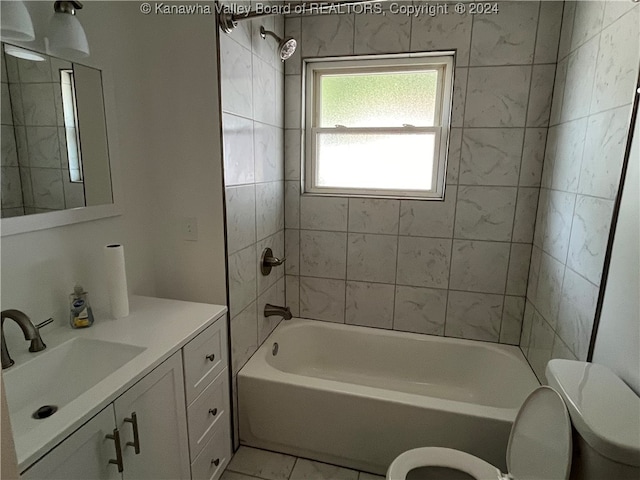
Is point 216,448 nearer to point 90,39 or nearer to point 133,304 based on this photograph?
point 133,304

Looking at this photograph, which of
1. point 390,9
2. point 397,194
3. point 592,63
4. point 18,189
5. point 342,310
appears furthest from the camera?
point 342,310

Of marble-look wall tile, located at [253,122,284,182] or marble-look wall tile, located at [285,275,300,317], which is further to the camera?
marble-look wall tile, located at [285,275,300,317]

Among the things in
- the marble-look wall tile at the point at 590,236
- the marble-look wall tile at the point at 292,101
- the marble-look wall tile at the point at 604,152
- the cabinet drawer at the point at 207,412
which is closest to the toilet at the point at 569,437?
the marble-look wall tile at the point at 590,236

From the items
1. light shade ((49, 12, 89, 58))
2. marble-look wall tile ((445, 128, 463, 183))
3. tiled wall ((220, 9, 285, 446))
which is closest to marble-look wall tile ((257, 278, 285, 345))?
tiled wall ((220, 9, 285, 446))

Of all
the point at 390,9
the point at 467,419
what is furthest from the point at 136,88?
the point at 467,419

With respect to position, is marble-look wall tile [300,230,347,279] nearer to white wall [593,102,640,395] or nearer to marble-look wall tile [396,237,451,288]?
marble-look wall tile [396,237,451,288]

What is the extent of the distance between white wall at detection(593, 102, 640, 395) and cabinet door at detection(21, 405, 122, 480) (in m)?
1.55

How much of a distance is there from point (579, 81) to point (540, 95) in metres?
0.31

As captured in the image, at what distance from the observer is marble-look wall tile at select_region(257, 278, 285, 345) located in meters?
2.10

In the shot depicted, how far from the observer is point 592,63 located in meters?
1.50

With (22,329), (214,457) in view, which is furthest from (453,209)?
(22,329)

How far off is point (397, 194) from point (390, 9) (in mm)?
1030

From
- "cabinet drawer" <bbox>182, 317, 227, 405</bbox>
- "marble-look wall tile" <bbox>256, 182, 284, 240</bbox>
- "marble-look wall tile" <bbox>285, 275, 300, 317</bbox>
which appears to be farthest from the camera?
"marble-look wall tile" <bbox>285, 275, 300, 317</bbox>

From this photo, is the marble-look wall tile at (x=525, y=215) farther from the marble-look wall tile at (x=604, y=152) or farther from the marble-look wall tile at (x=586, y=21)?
the marble-look wall tile at (x=586, y=21)
